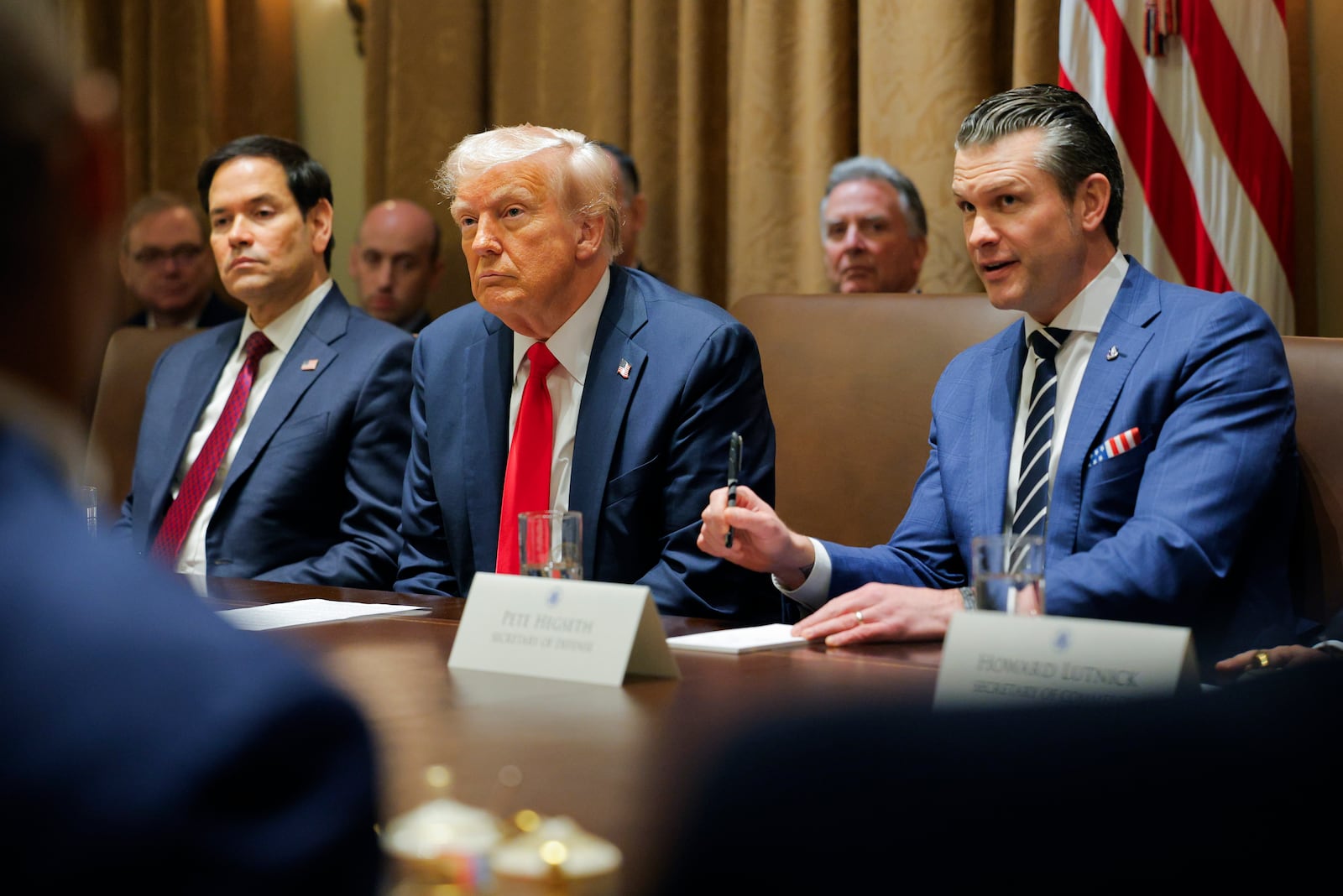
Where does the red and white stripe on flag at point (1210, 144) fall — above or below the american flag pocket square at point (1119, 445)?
above

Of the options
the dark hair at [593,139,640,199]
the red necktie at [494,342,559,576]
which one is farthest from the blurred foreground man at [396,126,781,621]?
the dark hair at [593,139,640,199]

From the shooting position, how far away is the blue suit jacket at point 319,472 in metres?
3.22

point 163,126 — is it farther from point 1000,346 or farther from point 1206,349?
point 1206,349

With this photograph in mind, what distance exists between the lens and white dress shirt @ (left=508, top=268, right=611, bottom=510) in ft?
9.27

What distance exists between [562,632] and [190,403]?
2.26 metres

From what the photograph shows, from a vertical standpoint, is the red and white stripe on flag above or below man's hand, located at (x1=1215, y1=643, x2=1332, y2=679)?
above

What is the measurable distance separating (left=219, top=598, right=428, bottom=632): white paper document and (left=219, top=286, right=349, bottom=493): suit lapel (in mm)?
1080

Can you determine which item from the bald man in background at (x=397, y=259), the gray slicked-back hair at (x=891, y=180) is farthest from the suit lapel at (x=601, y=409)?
the bald man in background at (x=397, y=259)

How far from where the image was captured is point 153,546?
338 cm

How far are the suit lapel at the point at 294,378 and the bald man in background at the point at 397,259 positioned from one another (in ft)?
5.16

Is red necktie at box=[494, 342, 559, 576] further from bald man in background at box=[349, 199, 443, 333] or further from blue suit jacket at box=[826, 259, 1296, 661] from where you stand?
bald man in background at box=[349, 199, 443, 333]

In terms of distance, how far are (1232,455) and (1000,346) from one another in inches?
22.6

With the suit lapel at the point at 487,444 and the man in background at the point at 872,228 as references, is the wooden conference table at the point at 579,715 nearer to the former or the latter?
the suit lapel at the point at 487,444

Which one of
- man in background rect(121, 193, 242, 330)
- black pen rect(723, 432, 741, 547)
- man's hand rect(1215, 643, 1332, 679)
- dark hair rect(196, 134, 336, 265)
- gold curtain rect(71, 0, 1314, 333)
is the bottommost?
man's hand rect(1215, 643, 1332, 679)
